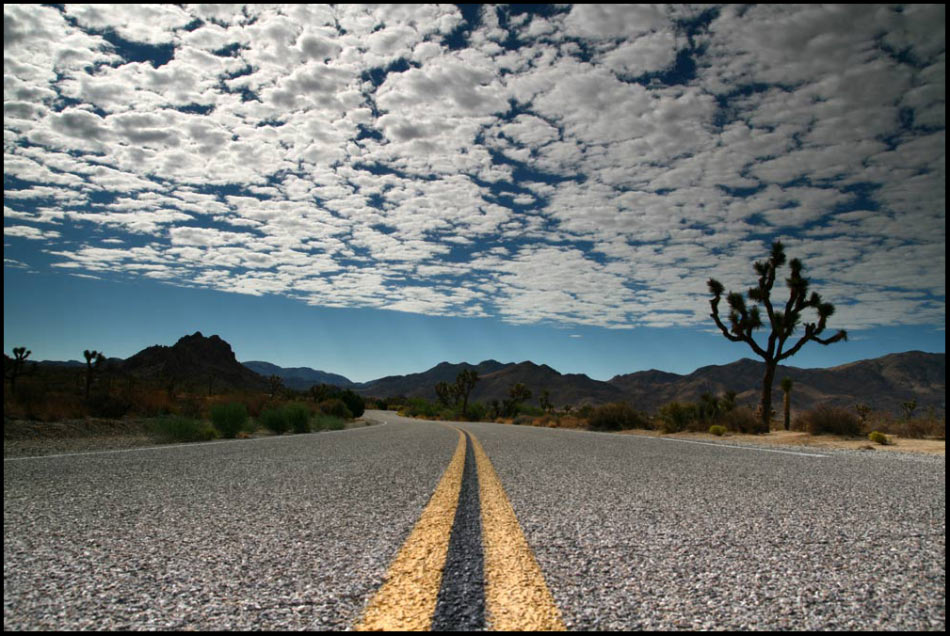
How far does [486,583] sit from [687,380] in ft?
613

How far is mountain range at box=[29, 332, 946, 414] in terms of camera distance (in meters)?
116

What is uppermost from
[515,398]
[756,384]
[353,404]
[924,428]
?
[756,384]

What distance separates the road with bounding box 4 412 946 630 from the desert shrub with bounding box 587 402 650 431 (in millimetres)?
22609

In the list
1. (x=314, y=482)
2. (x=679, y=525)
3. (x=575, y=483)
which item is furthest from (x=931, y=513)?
(x=314, y=482)

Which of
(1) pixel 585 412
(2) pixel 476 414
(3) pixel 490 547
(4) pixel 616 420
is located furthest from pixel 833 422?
(2) pixel 476 414

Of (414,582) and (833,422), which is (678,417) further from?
(414,582)

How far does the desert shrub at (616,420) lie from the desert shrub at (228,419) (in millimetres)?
17732

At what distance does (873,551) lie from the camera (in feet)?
7.18

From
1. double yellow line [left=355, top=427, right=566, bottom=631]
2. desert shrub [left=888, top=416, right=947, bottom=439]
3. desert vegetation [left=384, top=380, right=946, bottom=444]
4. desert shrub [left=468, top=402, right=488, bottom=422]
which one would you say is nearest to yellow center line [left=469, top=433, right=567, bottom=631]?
double yellow line [left=355, top=427, right=566, bottom=631]

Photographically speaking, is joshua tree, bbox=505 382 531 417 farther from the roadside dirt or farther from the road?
the road

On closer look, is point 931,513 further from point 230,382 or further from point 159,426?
point 230,382

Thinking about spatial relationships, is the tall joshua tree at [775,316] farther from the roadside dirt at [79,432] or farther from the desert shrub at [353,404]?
the desert shrub at [353,404]

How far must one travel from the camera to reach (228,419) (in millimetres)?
13391

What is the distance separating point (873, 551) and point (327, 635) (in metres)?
2.07
